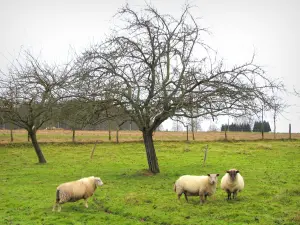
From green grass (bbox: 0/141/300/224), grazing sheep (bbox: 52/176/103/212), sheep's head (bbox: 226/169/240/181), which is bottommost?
green grass (bbox: 0/141/300/224)

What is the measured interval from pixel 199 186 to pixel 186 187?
0.56 m

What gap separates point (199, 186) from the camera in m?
15.4

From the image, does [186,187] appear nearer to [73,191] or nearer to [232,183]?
[232,183]

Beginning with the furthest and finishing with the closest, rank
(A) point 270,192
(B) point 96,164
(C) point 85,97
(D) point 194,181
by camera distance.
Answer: (B) point 96,164
(C) point 85,97
(A) point 270,192
(D) point 194,181

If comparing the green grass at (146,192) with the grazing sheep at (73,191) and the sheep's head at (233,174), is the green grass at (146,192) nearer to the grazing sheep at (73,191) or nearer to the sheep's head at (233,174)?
the grazing sheep at (73,191)

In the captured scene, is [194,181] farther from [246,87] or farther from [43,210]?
[246,87]

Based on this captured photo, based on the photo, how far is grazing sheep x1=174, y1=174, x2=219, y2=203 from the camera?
15.3 meters

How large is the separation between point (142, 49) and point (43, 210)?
40.9 ft

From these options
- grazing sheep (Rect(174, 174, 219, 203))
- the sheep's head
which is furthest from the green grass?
the sheep's head

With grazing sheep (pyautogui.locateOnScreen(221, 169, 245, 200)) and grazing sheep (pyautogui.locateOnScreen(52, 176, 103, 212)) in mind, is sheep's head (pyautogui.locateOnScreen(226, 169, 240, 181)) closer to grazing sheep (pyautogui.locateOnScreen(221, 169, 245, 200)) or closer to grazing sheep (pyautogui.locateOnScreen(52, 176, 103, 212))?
grazing sheep (pyautogui.locateOnScreen(221, 169, 245, 200))

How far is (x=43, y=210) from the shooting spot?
1484cm

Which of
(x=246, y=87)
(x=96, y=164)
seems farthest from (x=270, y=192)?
(x=96, y=164)

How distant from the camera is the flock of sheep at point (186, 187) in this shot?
14.5 metres

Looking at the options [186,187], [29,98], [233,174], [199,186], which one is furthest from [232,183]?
[29,98]
